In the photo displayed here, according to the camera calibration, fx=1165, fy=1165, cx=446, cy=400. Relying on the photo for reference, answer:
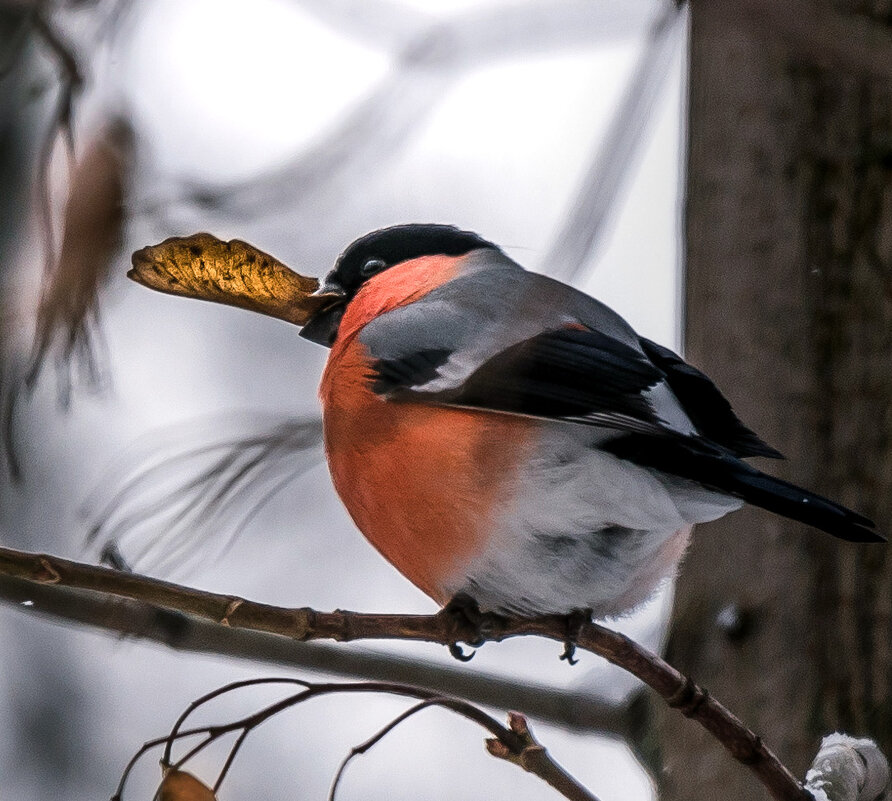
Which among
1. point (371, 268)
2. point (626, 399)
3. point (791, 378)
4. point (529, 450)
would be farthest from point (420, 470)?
point (791, 378)

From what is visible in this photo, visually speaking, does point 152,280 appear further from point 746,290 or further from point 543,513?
point 746,290

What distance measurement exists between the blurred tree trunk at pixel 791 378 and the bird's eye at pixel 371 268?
0.47 metres

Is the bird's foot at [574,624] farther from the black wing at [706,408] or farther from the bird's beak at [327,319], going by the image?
the bird's beak at [327,319]

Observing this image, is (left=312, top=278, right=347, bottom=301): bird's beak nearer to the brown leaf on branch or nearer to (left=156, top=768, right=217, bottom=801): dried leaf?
the brown leaf on branch

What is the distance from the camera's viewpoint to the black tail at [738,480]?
113cm

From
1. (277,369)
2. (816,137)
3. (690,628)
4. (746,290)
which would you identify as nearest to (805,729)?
(690,628)

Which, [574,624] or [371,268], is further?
[371,268]

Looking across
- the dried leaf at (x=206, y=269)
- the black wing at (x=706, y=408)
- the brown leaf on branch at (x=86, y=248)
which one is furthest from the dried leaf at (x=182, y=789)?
the black wing at (x=706, y=408)

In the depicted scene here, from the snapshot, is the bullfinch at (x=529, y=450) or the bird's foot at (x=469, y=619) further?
the bird's foot at (x=469, y=619)

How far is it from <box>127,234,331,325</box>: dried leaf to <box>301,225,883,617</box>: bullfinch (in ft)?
0.71

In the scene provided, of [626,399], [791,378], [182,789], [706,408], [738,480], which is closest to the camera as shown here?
[182,789]

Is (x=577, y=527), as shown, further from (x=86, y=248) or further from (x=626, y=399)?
(x=86, y=248)

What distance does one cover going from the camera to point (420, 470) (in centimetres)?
137

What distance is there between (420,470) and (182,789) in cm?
45
